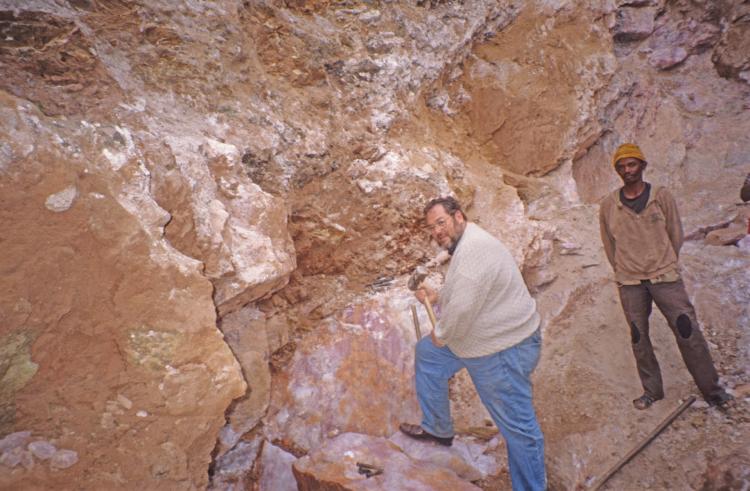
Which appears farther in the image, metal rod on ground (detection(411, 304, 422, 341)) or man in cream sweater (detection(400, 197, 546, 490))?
metal rod on ground (detection(411, 304, 422, 341))

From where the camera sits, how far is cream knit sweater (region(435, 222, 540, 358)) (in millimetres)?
2320

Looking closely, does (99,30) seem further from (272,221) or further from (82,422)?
(82,422)

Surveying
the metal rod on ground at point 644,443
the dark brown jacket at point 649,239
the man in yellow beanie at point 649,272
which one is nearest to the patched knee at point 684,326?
the man in yellow beanie at point 649,272

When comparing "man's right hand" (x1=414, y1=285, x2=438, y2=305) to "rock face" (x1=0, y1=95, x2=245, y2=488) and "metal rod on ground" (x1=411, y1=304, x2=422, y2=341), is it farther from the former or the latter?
"rock face" (x1=0, y1=95, x2=245, y2=488)

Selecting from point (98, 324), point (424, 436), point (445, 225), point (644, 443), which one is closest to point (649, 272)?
point (644, 443)

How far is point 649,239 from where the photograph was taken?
2840 millimetres

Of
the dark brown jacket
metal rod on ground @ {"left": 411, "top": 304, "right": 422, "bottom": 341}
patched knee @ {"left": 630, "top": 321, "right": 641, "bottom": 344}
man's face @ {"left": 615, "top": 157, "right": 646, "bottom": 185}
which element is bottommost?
metal rod on ground @ {"left": 411, "top": 304, "right": 422, "bottom": 341}

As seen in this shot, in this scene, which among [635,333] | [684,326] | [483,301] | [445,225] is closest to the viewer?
[483,301]

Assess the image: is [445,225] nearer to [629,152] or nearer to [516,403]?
[516,403]

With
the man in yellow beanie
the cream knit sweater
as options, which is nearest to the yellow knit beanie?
the man in yellow beanie

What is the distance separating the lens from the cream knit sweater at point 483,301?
2320mm

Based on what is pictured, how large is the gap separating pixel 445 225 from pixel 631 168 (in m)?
1.35

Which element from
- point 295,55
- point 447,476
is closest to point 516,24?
point 295,55

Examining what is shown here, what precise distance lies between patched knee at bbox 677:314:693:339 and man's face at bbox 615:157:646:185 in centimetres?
92
